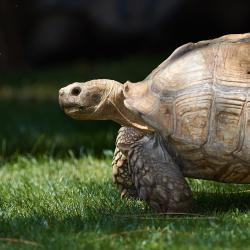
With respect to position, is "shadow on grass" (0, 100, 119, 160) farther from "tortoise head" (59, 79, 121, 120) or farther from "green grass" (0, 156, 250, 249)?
"tortoise head" (59, 79, 121, 120)

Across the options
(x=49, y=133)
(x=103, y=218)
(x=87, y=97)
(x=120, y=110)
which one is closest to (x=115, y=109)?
(x=120, y=110)

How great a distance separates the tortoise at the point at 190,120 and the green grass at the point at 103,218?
179 mm

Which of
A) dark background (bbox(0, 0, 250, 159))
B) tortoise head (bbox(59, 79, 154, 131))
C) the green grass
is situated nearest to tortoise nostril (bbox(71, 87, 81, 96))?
tortoise head (bbox(59, 79, 154, 131))

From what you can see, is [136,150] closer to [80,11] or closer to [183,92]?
[183,92]

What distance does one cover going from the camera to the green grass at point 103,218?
358cm

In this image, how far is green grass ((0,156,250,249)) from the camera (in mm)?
3580

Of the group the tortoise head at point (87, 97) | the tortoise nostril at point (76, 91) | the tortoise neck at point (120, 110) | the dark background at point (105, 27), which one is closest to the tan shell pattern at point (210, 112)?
the tortoise neck at point (120, 110)

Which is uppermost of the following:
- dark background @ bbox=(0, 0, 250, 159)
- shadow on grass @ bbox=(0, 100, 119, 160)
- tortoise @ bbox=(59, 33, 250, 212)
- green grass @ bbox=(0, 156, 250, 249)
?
dark background @ bbox=(0, 0, 250, 159)

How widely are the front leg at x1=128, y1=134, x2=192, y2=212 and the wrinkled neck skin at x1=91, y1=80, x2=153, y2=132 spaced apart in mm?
211

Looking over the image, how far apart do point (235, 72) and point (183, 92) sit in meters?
0.29

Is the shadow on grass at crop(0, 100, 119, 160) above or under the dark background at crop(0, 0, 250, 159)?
under

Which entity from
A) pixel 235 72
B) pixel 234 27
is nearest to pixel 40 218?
pixel 235 72

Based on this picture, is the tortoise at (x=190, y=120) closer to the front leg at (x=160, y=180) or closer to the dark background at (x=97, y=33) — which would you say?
the front leg at (x=160, y=180)

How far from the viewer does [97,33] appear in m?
14.9
